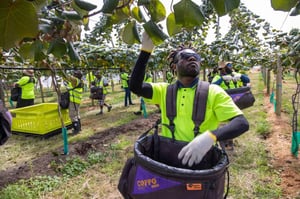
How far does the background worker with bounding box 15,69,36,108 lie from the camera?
20.2 feet

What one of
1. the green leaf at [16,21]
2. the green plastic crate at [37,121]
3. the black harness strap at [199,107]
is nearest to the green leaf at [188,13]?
the green leaf at [16,21]

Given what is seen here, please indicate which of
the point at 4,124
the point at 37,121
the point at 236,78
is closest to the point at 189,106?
the point at 4,124

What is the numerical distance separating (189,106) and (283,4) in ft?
3.55

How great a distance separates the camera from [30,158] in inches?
168

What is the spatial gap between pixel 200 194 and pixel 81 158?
10.8 feet

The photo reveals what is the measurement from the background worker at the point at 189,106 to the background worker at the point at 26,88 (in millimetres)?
Result: 5415

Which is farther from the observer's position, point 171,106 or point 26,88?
point 26,88

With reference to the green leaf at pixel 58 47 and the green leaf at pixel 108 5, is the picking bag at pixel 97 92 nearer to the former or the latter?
the green leaf at pixel 58 47

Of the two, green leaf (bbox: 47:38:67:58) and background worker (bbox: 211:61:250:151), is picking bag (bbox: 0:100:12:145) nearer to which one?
green leaf (bbox: 47:38:67:58)

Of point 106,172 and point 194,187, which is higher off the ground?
point 194,187

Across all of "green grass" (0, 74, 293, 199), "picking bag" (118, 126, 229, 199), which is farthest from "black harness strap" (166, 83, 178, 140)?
"green grass" (0, 74, 293, 199)

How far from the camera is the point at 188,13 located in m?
0.48

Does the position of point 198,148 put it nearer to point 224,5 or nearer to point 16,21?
point 224,5

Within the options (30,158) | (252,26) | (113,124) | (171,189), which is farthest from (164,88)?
(252,26)
